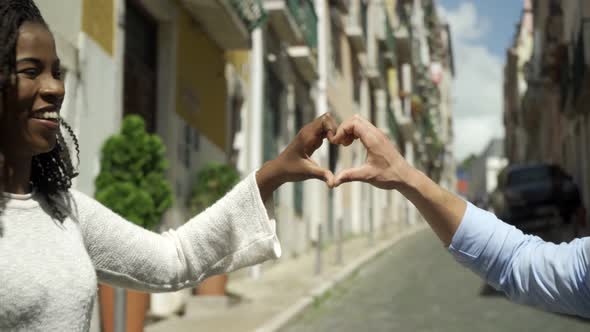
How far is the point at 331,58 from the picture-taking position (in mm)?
26797

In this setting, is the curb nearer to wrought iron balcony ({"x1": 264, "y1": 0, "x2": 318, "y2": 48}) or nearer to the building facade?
wrought iron balcony ({"x1": 264, "y1": 0, "x2": 318, "y2": 48})

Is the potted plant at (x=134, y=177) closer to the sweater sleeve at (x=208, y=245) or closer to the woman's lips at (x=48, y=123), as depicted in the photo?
the sweater sleeve at (x=208, y=245)

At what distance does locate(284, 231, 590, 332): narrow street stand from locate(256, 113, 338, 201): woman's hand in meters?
7.43

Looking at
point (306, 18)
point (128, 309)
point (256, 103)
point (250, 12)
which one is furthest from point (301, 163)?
point (306, 18)

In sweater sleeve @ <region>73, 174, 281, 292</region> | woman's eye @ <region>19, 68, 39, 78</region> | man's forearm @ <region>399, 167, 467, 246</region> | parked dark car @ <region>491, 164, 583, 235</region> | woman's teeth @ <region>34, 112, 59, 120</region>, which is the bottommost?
parked dark car @ <region>491, 164, 583, 235</region>

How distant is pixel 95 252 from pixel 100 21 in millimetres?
7397

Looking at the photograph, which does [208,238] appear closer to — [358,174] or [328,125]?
[328,125]

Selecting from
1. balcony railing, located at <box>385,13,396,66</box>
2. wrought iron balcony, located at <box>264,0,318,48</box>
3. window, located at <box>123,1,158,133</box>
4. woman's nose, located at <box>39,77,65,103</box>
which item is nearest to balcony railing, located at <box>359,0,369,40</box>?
balcony railing, located at <box>385,13,396,66</box>

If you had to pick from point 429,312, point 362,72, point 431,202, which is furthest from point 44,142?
point 362,72

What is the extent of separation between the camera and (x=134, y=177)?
900 centimetres

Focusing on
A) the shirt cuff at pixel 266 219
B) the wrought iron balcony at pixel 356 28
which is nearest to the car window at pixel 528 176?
the wrought iron balcony at pixel 356 28

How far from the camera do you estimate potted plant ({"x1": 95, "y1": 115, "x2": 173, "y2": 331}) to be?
27.9ft

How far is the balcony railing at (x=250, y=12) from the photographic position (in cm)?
1398

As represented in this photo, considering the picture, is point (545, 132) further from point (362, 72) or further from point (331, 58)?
point (331, 58)
